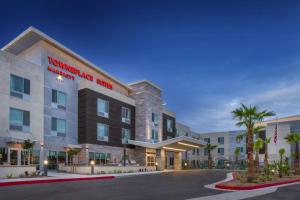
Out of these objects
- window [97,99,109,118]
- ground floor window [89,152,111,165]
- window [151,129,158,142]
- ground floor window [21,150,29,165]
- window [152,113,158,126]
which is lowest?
ground floor window [89,152,111,165]

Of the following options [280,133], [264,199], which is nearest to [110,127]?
[264,199]

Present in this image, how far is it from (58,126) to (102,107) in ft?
26.9

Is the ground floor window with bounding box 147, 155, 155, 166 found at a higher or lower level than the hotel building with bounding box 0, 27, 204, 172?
lower

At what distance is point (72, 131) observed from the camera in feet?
145

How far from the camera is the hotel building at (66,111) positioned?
34969 mm

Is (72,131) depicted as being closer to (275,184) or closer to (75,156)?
(75,156)

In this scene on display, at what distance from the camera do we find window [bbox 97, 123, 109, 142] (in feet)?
155

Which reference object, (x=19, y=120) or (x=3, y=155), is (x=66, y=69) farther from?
(x=3, y=155)

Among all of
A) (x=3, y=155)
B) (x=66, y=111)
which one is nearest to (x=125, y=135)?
(x=66, y=111)

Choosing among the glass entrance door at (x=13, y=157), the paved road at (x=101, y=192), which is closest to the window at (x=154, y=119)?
the glass entrance door at (x=13, y=157)

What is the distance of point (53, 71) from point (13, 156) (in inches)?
478

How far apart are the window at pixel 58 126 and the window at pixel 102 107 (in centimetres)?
610

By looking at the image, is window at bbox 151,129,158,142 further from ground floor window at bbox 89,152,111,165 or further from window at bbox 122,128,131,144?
ground floor window at bbox 89,152,111,165

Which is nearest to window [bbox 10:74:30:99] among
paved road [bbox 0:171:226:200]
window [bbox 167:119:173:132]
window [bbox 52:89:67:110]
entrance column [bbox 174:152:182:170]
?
window [bbox 52:89:67:110]
